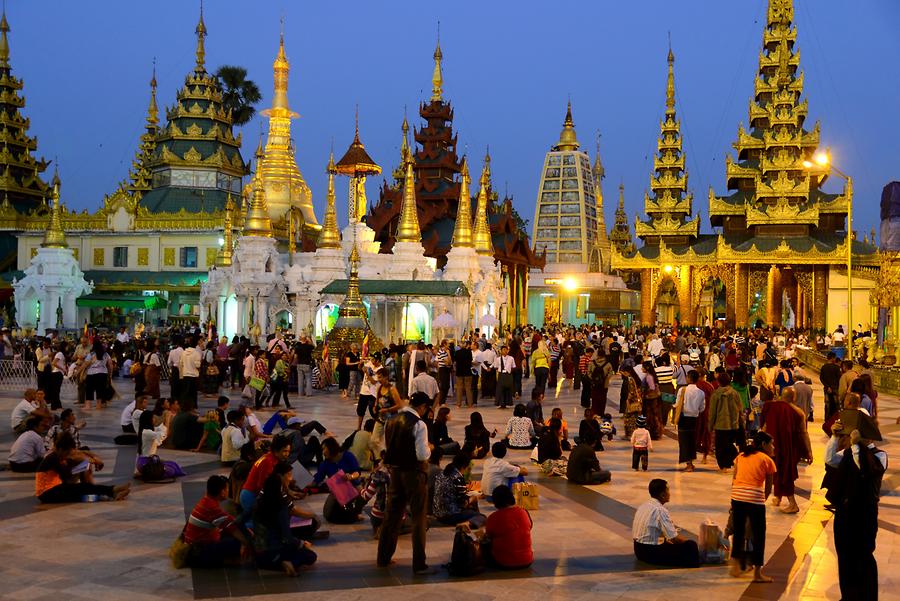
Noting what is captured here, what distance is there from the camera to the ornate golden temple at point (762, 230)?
1807 inches

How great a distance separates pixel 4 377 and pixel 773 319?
37.3 metres

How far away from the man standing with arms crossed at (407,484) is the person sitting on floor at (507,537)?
1.41 ft

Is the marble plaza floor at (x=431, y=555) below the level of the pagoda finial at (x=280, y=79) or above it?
below

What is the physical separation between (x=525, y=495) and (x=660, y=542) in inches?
84.0

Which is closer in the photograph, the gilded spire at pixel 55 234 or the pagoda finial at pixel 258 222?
the pagoda finial at pixel 258 222

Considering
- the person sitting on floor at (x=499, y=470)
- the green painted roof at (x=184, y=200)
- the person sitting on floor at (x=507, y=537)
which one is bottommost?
the person sitting on floor at (x=507, y=537)

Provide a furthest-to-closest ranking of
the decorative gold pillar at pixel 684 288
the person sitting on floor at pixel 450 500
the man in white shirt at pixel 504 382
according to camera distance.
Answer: the decorative gold pillar at pixel 684 288 < the man in white shirt at pixel 504 382 < the person sitting on floor at pixel 450 500

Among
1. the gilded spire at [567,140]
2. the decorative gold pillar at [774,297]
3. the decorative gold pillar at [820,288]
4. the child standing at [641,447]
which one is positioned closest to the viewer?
the child standing at [641,447]

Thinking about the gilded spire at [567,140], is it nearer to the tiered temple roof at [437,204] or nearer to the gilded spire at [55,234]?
the tiered temple roof at [437,204]

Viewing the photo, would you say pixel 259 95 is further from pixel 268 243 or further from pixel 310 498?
pixel 310 498

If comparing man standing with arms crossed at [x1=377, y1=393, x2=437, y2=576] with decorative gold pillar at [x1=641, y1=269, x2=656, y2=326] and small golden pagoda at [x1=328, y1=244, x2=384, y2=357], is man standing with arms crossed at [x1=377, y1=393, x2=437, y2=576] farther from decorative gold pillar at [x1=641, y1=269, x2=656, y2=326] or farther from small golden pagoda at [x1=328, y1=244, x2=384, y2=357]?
decorative gold pillar at [x1=641, y1=269, x2=656, y2=326]

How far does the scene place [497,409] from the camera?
19.2m

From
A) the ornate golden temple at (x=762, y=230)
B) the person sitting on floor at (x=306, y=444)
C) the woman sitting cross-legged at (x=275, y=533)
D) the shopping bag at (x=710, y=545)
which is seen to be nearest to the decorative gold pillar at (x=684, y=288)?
the ornate golden temple at (x=762, y=230)

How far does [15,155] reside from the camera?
5759 centimetres
